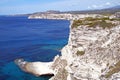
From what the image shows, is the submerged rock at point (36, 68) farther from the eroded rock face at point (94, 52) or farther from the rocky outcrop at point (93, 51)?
the eroded rock face at point (94, 52)

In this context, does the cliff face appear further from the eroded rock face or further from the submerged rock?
the submerged rock

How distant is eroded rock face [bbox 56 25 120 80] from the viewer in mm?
40844

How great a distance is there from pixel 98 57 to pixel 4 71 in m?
37.8

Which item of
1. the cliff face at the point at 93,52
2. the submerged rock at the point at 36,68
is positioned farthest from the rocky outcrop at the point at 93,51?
the submerged rock at the point at 36,68

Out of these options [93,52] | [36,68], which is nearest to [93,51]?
[93,52]

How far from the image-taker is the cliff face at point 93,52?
40.9 meters

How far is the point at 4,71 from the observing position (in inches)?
2867

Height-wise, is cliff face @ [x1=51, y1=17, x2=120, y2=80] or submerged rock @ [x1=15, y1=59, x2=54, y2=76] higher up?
cliff face @ [x1=51, y1=17, x2=120, y2=80]

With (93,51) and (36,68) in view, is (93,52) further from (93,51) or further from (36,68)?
(36,68)

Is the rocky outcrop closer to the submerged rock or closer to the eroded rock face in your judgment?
the eroded rock face

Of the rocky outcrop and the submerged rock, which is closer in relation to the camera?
the rocky outcrop

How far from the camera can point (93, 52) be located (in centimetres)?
4453

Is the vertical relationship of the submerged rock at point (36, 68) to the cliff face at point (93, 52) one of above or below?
below

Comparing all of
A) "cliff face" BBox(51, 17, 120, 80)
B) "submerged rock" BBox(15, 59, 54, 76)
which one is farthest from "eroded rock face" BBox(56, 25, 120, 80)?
"submerged rock" BBox(15, 59, 54, 76)
